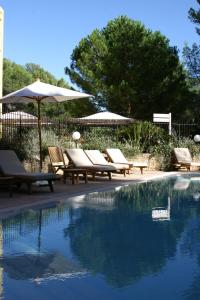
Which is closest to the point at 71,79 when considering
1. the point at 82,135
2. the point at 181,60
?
the point at 181,60

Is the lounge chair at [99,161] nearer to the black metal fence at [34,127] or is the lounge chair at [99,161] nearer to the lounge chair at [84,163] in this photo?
the lounge chair at [84,163]

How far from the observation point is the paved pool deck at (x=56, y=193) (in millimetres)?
9562

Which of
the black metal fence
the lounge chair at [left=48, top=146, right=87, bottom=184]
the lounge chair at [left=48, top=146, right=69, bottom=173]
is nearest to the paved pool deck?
the lounge chair at [left=48, top=146, right=87, bottom=184]

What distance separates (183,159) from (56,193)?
9.00m

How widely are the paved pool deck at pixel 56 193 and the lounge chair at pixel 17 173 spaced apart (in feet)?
1.05

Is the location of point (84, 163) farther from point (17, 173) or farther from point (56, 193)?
point (17, 173)

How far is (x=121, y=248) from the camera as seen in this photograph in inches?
259

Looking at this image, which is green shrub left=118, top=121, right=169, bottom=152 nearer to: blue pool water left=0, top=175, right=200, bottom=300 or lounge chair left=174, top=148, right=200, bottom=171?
lounge chair left=174, top=148, right=200, bottom=171

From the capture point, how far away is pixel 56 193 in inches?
456

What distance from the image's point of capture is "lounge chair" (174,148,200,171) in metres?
19.2

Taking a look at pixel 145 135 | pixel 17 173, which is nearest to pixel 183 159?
pixel 145 135

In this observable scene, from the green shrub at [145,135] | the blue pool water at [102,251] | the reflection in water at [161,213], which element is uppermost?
the green shrub at [145,135]

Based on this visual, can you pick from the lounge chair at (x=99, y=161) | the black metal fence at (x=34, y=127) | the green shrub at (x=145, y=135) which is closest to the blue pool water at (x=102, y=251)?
the lounge chair at (x=99, y=161)

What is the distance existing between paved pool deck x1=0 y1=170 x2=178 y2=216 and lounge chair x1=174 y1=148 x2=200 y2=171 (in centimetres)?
302
